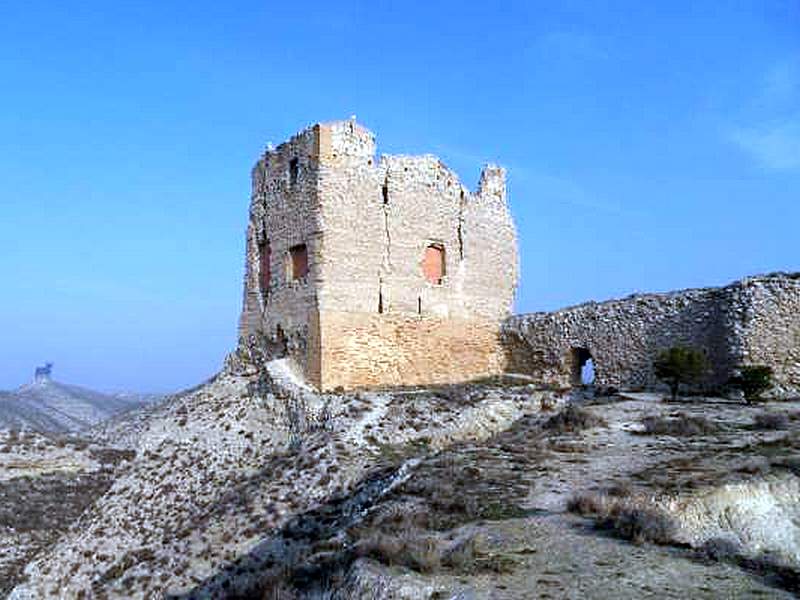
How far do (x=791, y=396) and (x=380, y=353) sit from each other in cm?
1088

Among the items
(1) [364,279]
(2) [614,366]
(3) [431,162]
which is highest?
(3) [431,162]

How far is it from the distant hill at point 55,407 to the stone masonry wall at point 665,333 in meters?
27.7

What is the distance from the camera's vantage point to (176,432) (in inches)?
783

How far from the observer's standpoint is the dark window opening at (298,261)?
2100 cm

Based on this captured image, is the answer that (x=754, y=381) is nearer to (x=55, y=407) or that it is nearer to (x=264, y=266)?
(x=264, y=266)

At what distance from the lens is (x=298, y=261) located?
2136cm

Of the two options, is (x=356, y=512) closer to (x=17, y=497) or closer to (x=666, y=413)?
(x=666, y=413)

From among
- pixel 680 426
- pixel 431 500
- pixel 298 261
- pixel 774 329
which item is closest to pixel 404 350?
pixel 298 261

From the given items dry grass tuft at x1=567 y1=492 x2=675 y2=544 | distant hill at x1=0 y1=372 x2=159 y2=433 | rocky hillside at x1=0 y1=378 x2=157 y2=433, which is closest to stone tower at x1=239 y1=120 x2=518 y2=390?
dry grass tuft at x1=567 y1=492 x2=675 y2=544

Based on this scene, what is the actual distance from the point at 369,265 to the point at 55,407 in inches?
1626

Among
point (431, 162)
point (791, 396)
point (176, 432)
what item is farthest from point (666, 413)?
point (176, 432)

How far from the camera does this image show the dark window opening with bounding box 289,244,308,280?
21.0m

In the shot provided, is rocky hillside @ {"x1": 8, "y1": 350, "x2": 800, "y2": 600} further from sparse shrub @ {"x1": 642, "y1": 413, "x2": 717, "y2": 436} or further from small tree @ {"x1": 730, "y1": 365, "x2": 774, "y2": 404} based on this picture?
small tree @ {"x1": 730, "y1": 365, "x2": 774, "y2": 404}

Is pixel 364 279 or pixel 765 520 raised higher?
pixel 364 279
